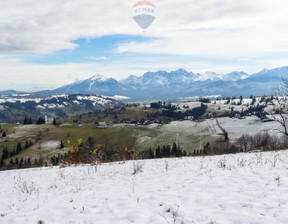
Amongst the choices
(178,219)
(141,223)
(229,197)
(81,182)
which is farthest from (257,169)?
(81,182)

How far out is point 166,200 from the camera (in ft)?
30.7

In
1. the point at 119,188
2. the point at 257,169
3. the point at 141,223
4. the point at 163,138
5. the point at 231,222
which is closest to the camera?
the point at 231,222

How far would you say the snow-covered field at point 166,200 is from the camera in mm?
7625

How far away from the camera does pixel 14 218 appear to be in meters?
9.16

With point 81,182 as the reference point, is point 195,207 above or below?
above

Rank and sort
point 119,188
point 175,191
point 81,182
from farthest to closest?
point 81,182 → point 119,188 → point 175,191

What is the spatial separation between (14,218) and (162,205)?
255 inches

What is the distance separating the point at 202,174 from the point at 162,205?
5548 mm

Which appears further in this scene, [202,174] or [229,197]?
[202,174]

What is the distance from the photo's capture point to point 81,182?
14.8m

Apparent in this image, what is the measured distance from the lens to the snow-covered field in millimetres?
7625

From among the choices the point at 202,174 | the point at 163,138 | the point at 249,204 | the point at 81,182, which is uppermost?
the point at 249,204

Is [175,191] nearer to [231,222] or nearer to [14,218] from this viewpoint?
[231,222]

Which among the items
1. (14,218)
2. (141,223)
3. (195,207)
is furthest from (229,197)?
(14,218)
